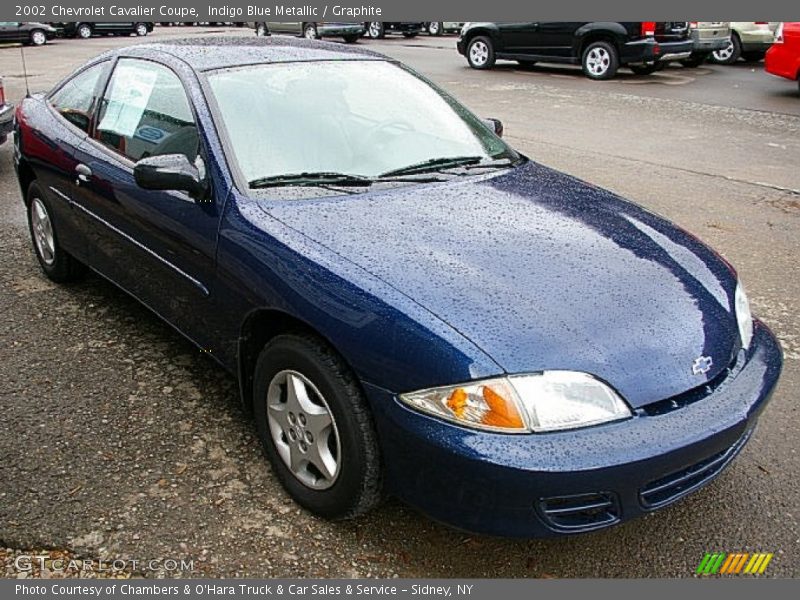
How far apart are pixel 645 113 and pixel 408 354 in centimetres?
960

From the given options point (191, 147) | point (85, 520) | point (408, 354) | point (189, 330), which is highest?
point (191, 147)

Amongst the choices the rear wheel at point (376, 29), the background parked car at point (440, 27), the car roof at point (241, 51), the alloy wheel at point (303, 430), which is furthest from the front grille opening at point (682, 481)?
the background parked car at point (440, 27)

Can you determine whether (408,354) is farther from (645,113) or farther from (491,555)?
(645,113)

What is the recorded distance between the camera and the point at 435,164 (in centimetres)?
343

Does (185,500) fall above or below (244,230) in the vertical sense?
below

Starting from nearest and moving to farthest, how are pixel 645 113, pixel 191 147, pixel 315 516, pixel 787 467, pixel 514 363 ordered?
pixel 514 363 < pixel 315 516 < pixel 787 467 < pixel 191 147 < pixel 645 113

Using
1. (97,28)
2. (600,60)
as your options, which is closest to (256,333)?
(600,60)

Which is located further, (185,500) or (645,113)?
(645,113)

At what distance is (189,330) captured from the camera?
3.37 meters

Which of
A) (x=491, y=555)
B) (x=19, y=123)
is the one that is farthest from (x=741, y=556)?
(x=19, y=123)

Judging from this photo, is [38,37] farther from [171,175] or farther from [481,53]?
[171,175]

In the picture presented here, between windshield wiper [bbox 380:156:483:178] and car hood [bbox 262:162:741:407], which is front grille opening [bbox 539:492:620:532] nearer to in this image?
car hood [bbox 262:162:741:407]

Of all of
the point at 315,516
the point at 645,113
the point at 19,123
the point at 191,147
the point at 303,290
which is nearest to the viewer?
the point at 303,290

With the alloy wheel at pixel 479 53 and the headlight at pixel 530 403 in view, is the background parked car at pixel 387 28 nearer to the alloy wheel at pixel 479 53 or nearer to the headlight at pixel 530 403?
the alloy wheel at pixel 479 53
